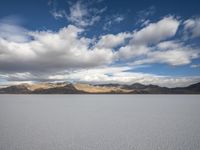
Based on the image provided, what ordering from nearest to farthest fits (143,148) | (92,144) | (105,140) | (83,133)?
(143,148)
(92,144)
(105,140)
(83,133)

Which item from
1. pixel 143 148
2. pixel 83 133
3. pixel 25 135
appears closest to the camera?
pixel 143 148

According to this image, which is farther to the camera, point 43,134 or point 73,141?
point 43,134

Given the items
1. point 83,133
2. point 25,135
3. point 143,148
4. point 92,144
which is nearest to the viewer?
point 143,148

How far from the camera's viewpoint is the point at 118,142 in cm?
1387

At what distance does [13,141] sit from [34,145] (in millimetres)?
1946

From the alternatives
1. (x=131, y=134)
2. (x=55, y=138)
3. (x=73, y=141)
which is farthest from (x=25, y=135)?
(x=131, y=134)

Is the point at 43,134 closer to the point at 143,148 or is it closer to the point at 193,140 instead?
the point at 143,148

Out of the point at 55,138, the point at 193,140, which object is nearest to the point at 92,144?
the point at 55,138

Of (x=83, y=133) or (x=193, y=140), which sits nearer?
(x=193, y=140)

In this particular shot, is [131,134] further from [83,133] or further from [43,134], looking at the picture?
[43,134]

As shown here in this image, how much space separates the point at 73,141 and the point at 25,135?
4395mm

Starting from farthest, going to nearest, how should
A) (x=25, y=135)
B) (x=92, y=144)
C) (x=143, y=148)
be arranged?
1. (x=25, y=135)
2. (x=92, y=144)
3. (x=143, y=148)

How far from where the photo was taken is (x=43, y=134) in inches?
636

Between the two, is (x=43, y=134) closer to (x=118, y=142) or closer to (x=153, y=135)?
(x=118, y=142)
